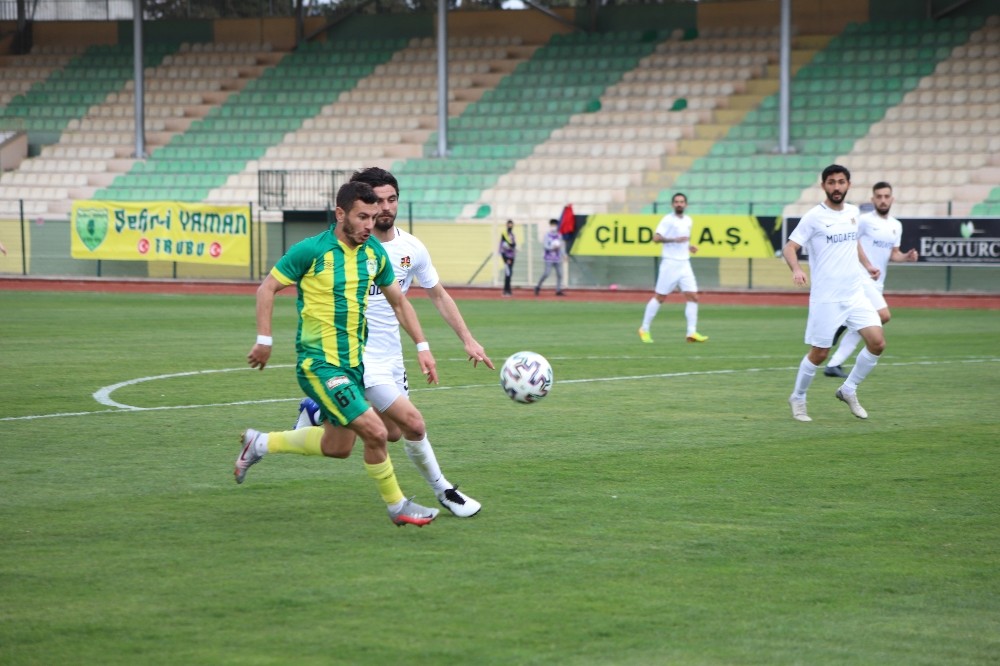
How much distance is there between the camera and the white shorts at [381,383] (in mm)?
7012

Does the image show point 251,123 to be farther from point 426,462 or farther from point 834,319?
point 426,462

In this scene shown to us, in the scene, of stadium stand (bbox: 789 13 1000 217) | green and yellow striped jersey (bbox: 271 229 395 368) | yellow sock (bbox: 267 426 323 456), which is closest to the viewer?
green and yellow striped jersey (bbox: 271 229 395 368)

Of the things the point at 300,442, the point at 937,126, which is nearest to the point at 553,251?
the point at 937,126

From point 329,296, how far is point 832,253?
5.58m

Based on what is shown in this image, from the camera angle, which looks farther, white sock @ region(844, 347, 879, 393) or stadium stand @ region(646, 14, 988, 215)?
stadium stand @ region(646, 14, 988, 215)

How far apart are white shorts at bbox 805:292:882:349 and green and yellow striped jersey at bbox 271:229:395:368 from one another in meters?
5.12

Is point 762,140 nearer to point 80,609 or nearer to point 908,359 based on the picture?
point 908,359

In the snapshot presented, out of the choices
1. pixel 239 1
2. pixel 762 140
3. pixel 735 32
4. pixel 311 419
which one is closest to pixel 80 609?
pixel 311 419

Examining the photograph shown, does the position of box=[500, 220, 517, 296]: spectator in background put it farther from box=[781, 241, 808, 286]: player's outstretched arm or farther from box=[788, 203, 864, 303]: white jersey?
box=[788, 203, 864, 303]: white jersey

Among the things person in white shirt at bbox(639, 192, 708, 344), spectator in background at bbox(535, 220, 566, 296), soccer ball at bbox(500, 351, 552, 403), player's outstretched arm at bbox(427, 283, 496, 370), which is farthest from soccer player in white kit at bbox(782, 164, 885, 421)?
spectator in background at bbox(535, 220, 566, 296)

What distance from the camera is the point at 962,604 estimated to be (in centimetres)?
555

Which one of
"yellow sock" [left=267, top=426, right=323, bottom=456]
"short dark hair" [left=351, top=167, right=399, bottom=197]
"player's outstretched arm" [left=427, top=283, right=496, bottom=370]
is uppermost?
"short dark hair" [left=351, top=167, right=399, bottom=197]

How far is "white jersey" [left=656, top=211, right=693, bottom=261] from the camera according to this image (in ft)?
64.8

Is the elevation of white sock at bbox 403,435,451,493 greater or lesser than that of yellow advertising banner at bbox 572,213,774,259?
lesser
